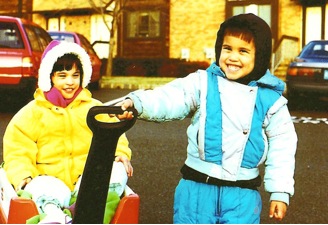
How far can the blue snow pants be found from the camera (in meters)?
2.74

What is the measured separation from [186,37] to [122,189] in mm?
25333

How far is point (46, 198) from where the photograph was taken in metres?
3.04

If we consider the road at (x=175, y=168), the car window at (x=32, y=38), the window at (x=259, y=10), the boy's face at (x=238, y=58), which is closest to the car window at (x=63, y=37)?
the car window at (x=32, y=38)

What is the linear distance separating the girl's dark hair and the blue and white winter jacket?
3.30 feet

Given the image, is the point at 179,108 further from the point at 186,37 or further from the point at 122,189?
the point at 186,37

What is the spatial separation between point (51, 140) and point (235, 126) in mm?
1190

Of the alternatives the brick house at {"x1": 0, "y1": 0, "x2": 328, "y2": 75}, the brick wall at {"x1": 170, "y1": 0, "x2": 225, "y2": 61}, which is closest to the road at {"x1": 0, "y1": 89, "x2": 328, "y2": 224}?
the brick house at {"x1": 0, "y1": 0, "x2": 328, "y2": 75}

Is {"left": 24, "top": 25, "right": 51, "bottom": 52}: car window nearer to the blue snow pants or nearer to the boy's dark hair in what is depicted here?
the boy's dark hair

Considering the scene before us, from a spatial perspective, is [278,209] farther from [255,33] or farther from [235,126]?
[255,33]

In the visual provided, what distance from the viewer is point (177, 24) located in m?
28.5

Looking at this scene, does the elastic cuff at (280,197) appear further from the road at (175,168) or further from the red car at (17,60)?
the red car at (17,60)

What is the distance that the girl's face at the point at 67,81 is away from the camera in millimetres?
3592

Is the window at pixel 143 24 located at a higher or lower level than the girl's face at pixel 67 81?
higher

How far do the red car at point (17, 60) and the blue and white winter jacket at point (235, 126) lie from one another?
8566mm
